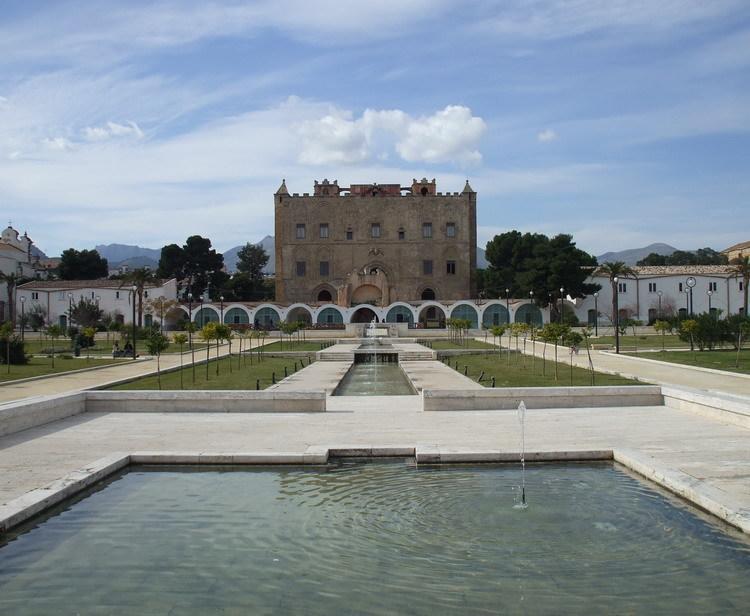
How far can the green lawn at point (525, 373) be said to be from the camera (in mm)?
16641

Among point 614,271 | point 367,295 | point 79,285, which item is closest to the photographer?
point 614,271

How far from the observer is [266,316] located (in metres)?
53.9

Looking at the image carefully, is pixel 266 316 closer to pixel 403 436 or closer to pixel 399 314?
pixel 399 314

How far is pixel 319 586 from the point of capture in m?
5.00

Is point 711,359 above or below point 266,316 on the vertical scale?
below

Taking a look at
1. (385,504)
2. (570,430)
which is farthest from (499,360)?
(385,504)

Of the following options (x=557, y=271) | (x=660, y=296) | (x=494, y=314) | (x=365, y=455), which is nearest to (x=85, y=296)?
(x=494, y=314)

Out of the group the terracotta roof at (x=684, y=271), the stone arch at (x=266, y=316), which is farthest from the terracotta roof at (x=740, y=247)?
the stone arch at (x=266, y=316)

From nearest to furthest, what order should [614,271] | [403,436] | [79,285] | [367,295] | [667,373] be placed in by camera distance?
[403,436] → [667,373] → [614,271] → [79,285] → [367,295]

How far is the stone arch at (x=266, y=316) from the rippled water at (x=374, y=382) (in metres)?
27.2

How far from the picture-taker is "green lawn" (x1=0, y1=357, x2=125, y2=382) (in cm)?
1901

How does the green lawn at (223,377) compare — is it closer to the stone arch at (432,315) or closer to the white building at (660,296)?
the stone arch at (432,315)

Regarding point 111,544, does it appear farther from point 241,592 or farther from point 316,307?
point 316,307

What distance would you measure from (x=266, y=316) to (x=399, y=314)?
9.52 meters
